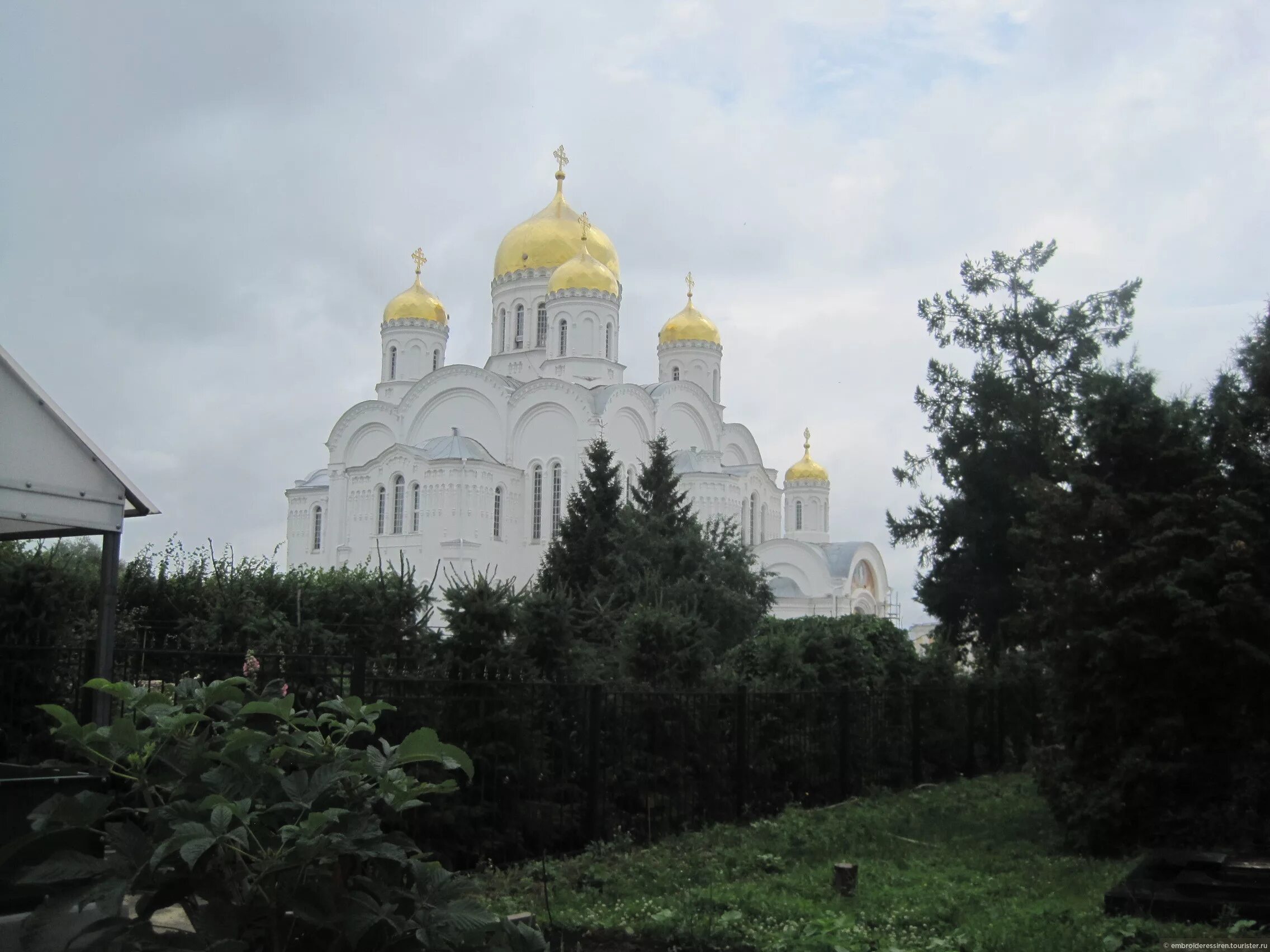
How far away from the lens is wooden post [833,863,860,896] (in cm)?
681

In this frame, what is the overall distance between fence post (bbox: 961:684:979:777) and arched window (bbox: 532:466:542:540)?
21805 mm

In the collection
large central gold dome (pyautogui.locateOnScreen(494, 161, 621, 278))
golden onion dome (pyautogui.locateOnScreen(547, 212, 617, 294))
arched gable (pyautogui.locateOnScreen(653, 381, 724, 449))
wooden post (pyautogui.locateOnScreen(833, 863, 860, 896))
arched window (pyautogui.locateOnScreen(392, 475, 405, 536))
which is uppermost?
large central gold dome (pyautogui.locateOnScreen(494, 161, 621, 278))

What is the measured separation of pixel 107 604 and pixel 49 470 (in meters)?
0.60

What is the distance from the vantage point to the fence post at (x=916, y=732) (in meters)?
13.2

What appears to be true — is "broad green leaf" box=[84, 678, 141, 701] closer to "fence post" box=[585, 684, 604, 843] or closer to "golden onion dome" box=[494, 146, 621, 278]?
"fence post" box=[585, 684, 604, 843]

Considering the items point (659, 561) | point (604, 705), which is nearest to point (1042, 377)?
point (659, 561)

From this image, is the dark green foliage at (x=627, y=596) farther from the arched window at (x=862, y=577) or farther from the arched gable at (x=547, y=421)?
the arched window at (x=862, y=577)

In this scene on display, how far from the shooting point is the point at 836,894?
681 centimetres

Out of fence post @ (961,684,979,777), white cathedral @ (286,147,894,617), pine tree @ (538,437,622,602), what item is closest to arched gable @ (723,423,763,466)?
white cathedral @ (286,147,894,617)

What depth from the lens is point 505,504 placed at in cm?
3531

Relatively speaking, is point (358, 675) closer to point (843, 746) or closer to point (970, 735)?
point (843, 746)

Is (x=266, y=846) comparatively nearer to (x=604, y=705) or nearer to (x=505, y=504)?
(x=604, y=705)

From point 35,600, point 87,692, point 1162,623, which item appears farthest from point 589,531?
point 87,692

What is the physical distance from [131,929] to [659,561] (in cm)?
2166
